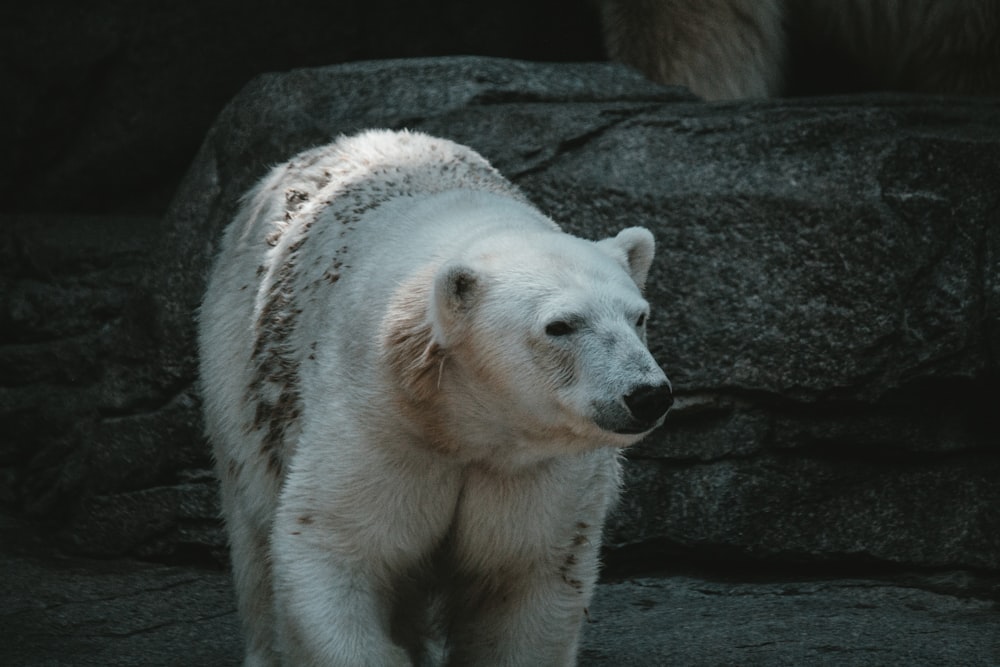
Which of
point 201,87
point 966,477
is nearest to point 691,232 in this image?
point 966,477

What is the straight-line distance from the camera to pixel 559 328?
2936mm

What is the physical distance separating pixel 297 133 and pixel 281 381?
1.93m

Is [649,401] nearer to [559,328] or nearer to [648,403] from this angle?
[648,403]

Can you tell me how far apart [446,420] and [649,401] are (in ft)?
1.70

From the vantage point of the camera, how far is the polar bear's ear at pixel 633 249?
10.9 feet

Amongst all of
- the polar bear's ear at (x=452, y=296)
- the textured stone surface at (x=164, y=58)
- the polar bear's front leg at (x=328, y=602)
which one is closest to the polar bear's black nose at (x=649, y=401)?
the polar bear's ear at (x=452, y=296)

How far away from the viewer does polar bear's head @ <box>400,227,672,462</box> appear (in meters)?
2.85

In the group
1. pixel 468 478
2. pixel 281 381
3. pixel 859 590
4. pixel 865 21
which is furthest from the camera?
pixel 865 21

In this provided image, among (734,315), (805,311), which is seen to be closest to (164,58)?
(734,315)

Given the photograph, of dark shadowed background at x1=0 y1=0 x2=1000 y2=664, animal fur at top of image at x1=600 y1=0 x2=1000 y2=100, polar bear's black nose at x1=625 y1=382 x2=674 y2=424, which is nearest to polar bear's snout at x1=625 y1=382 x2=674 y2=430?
polar bear's black nose at x1=625 y1=382 x2=674 y2=424

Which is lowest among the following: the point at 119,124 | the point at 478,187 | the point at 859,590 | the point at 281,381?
the point at 859,590

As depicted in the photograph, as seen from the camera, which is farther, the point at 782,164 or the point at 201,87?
the point at 201,87

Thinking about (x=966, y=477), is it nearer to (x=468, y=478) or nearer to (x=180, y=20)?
(x=468, y=478)

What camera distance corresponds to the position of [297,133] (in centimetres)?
527
